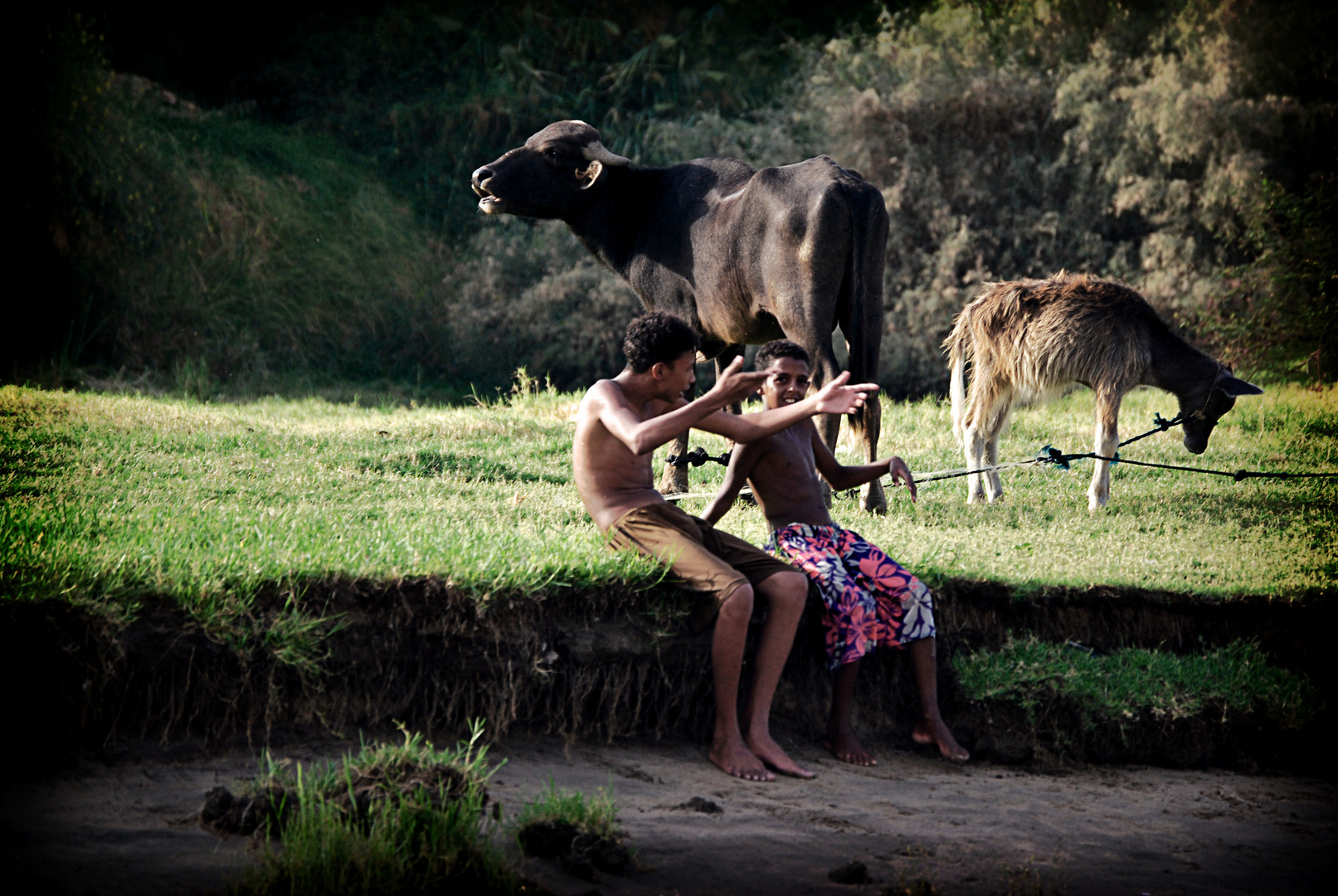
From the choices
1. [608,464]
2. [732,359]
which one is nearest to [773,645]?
[608,464]

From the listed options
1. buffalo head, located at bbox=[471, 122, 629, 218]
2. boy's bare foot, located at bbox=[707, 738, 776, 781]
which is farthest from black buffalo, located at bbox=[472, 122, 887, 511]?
boy's bare foot, located at bbox=[707, 738, 776, 781]

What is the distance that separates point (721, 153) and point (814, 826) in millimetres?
13836

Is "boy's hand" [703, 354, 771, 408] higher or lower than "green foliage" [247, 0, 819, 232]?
lower

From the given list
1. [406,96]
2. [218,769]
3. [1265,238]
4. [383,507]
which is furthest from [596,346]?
[218,769]

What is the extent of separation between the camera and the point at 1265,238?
50.5ft

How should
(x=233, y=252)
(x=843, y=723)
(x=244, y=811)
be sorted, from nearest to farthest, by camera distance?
1. (x=244, y=811)
2. (x=843, y=723)
3. (x=233, y=252)

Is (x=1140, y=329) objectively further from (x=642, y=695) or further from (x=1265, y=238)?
(x=1265, y=238)

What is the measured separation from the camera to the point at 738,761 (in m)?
Answer: 4.84

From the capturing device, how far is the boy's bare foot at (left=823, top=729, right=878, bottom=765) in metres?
5.18

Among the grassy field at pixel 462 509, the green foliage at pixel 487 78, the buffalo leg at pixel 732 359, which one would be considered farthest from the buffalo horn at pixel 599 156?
the green foliage at pixel 487 78

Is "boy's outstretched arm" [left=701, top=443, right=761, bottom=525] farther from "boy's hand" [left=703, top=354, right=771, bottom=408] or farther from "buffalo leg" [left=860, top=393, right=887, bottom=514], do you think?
"buffalo leg" [left=860, top=393, right=887, bottom=514]

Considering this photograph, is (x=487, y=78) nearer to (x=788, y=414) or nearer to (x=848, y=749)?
(x=788, y=414)

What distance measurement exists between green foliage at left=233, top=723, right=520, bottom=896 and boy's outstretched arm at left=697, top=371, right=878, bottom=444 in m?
1.71

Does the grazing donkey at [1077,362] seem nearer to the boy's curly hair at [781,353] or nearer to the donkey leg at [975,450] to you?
the donkey leg at [975,450]
